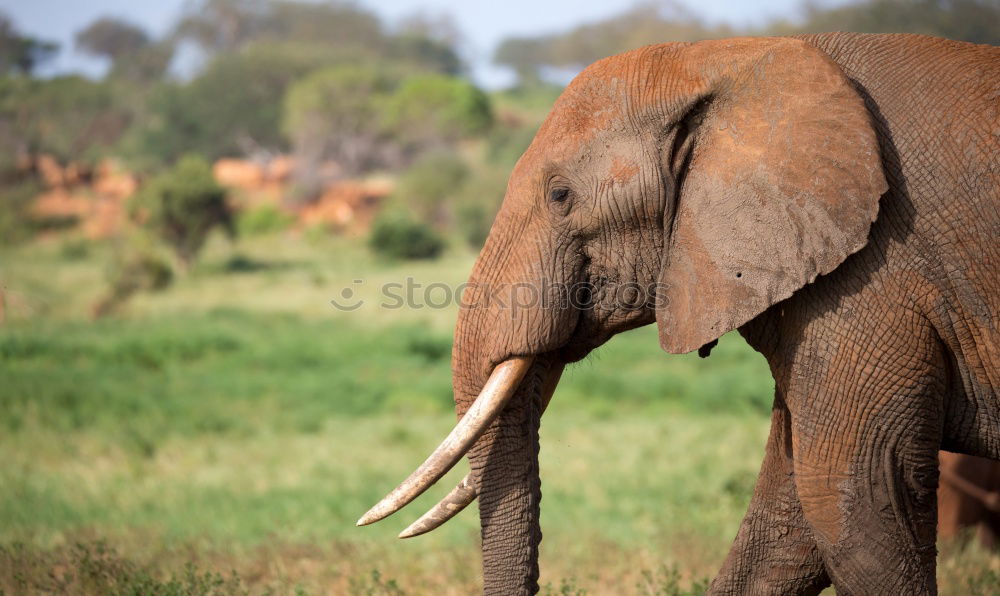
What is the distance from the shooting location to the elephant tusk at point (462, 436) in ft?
10.1

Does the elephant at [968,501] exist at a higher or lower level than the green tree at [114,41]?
lower

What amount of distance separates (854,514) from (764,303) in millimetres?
603

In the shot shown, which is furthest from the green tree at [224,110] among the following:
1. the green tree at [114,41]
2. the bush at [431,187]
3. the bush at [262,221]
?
the green tree at [114,41]

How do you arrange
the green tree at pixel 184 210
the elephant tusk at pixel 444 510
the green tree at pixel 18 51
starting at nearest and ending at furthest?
1. the elephant tusk at pixel 444 510
2. the green tree at pixel 184 210
3. the green tree at pixel 18 51

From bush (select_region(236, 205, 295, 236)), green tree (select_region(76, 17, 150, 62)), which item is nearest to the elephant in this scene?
bush (select_region(236, 205, 295, 236))

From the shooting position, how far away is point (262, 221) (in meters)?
31.9

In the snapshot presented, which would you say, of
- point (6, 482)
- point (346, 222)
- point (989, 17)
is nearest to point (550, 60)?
point (346, 222)

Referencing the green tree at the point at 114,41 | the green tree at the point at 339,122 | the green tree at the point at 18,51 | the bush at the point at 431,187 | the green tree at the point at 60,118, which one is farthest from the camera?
the green tree at the point at 114,41

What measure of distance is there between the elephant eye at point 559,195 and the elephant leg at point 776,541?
1012 millimetres

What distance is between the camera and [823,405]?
2.95 m

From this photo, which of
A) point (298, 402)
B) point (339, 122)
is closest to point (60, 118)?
point (339, 122)

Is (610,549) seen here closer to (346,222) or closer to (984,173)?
(984,173)

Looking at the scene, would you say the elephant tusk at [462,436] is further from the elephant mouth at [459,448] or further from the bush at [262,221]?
the bush at [262,221]

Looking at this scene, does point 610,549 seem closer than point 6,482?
Yes
